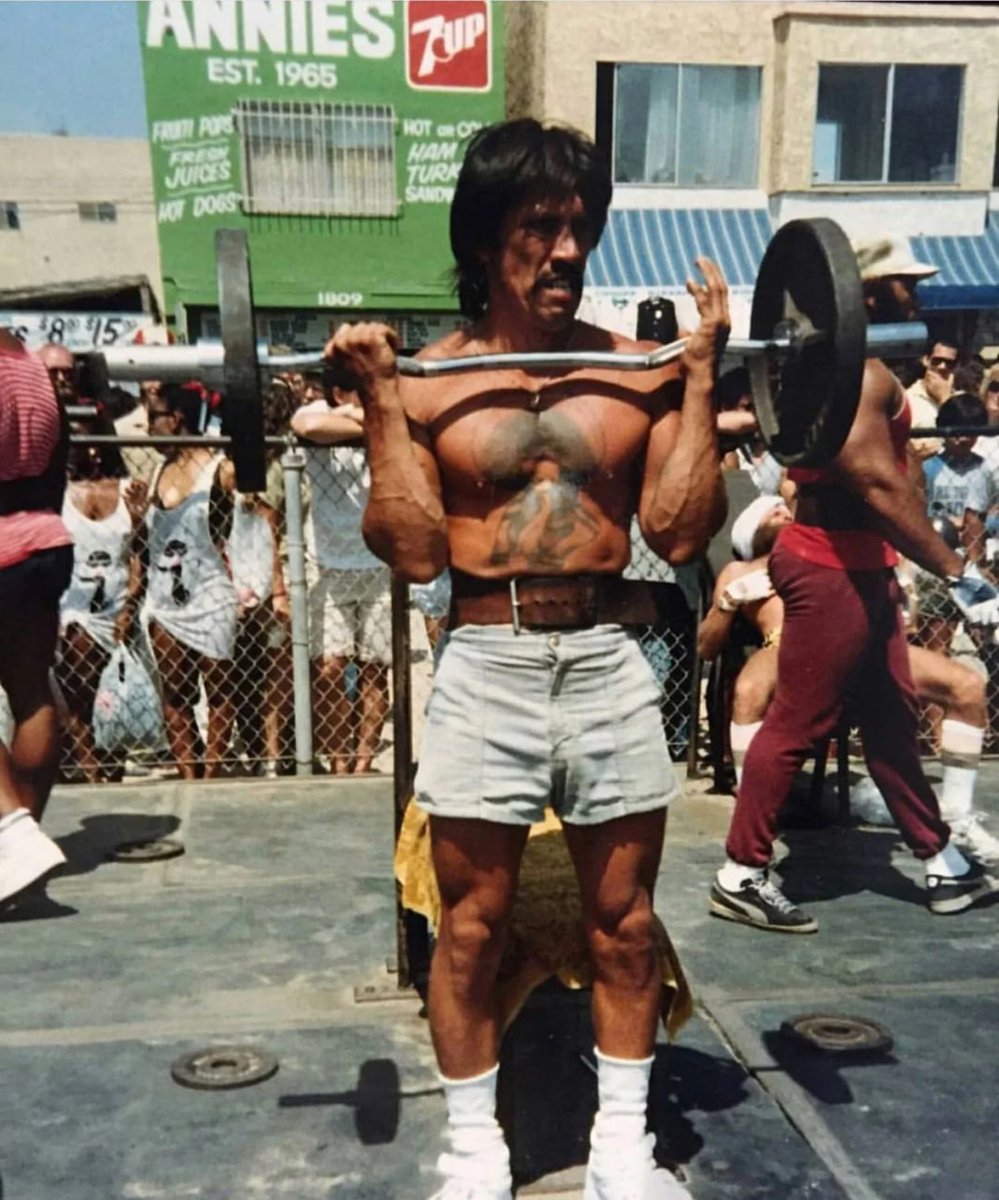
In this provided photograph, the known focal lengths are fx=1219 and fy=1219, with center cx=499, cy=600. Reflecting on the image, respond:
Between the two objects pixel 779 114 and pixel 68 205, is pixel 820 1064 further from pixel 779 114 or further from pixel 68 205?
pixel 68 205

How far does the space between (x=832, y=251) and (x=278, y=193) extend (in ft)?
59.0

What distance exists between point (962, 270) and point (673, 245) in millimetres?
4151

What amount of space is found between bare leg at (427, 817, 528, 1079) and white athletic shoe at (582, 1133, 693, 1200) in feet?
0.89

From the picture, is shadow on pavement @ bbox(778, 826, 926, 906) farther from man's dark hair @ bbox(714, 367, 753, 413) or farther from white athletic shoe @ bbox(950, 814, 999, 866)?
man's dark hair @ bbox(714, 367, 753, 413)

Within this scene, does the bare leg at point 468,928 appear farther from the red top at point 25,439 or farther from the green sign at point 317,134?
the green sign at point 317,134

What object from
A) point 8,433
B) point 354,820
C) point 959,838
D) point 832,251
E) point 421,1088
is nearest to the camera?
point 832,251

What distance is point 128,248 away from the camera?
36062 mm

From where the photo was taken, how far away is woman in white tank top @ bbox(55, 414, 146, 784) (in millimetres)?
5398

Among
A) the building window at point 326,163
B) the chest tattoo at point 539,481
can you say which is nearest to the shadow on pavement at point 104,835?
the chest tattoo at point 539,481

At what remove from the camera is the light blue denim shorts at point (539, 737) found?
2.29 metres

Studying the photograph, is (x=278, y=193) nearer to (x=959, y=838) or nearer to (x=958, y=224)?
(x=958, y=224)

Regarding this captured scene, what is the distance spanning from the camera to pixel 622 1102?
7.51 feet

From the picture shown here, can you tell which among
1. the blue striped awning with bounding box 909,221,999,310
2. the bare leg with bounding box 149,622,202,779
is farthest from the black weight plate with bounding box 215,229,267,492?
the blue striped awning with bounding box 909,221,999,310

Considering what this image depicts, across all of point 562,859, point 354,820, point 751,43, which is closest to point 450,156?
point 751,43
